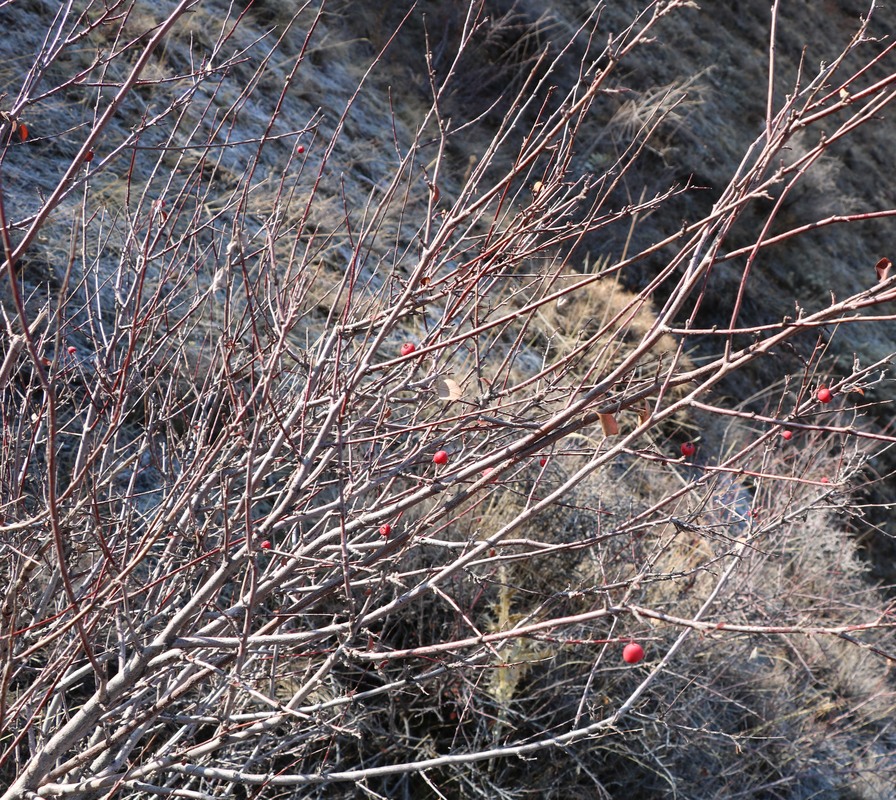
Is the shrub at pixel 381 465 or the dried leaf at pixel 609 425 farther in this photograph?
the shrub at pixel 381 465

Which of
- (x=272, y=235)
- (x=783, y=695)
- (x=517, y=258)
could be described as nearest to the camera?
(x=517, y=258)

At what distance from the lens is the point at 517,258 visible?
1688 mm

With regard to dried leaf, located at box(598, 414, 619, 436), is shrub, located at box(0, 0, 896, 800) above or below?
below

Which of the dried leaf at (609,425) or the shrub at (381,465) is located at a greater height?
the dried leaf at (609,425)

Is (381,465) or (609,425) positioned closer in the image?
(609,425)

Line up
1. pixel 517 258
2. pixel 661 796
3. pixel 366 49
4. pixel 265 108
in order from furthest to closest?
1. pixel 366 49
2. pixel 265 108
3. pixel 661 796
4. pixel 517 258

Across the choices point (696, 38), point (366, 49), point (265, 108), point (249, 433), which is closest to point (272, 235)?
point (249, 433)

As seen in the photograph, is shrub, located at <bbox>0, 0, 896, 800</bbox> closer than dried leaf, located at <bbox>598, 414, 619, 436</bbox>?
No

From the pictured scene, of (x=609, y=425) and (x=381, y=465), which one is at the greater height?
(x=609, y=425)

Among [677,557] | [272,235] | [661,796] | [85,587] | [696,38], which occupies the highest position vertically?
[696,38]

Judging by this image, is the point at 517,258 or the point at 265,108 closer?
the point at 517,258

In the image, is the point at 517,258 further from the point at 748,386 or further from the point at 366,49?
the point at 748,386

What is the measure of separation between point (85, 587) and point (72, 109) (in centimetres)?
402

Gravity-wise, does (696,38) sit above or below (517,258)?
above
